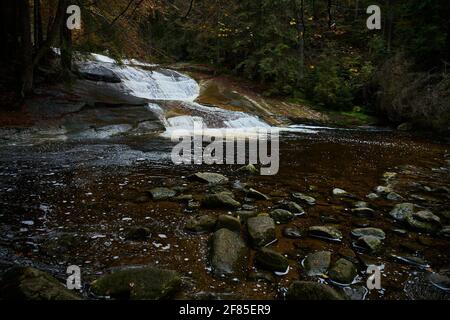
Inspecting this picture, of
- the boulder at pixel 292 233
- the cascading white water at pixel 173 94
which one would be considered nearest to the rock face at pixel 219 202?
the boulder at pixel 292 233

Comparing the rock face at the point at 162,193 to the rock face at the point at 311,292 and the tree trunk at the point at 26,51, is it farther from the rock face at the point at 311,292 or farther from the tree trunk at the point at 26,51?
the tree trunk at the point at 26,51

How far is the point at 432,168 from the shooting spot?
8.70m

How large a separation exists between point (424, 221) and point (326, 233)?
59.9 inches

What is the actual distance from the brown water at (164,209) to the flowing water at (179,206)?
0.05 feet

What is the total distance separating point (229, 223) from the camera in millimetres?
4449

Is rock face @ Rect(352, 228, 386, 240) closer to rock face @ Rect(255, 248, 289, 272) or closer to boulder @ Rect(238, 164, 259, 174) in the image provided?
rock face @ Rect(255, 248, 289, 272)

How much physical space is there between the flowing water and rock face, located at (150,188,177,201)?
13cm

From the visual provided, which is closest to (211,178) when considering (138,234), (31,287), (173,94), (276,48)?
(138,234)

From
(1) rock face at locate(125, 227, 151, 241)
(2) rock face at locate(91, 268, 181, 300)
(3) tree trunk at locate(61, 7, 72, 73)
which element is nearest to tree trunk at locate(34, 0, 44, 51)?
(3) tree trunk at locate(61, 7, 72, 73)

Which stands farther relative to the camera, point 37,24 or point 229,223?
point 37,24

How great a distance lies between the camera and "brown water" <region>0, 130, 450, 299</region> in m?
3.59

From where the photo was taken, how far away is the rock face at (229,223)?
4410mm

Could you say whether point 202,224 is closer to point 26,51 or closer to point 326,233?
point 326,233
